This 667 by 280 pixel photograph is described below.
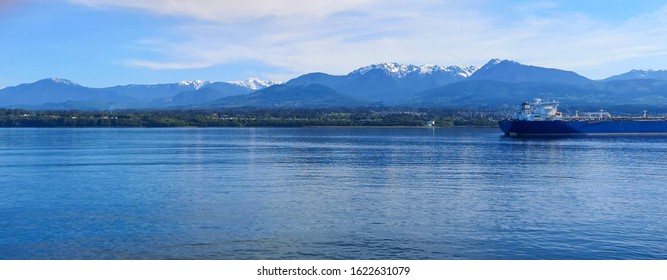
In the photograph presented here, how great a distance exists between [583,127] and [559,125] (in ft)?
11.5

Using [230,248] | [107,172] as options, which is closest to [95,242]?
[230,248]

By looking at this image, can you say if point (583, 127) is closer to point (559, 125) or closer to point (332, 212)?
point (559, 125)

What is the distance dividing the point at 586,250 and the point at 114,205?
444 inches

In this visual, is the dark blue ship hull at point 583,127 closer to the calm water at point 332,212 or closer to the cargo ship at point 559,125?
the cargo ship at point 559,125

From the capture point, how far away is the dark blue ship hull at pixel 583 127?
63.2 m

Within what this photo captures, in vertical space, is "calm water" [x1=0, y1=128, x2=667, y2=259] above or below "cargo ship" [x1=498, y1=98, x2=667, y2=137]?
below

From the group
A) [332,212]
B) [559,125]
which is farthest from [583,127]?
[332,212]

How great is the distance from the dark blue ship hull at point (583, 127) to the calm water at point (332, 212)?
113ft

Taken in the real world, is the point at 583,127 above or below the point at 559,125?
below

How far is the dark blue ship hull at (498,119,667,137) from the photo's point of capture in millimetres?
63156

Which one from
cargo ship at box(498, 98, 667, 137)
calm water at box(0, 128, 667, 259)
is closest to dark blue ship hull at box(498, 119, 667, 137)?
cargo ship at box(498, 98, 667, 137)

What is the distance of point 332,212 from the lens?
53.6ft

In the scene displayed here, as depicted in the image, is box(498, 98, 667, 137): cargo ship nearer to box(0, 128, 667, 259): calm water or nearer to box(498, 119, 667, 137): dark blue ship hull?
box(498, 119, 667, 137): dark blue ship hull

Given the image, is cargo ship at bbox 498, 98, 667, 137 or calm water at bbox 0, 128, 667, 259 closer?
calm water at bbox 0, 128, 667, 259
